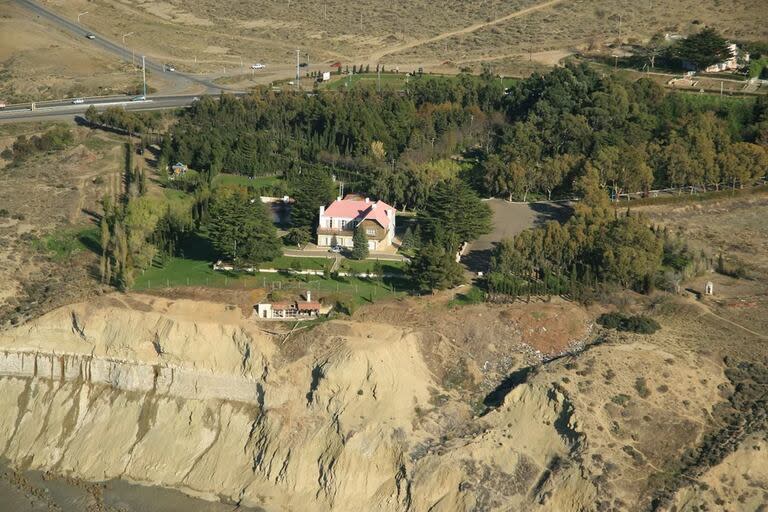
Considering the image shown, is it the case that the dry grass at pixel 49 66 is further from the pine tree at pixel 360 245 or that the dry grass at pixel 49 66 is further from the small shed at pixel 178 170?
the pine tree at pixel 360 245

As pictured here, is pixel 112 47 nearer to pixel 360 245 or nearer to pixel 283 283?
pixel 360 245

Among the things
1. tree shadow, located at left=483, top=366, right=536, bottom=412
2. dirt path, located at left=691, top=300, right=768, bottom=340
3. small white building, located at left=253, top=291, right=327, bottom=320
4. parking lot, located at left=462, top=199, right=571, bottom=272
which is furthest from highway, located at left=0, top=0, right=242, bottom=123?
dirt path, located at left=691, top=300, right=768, bottom=340

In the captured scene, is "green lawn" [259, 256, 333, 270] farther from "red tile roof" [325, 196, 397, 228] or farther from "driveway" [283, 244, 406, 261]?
"red tile roof" [325, 196, 397, 228]

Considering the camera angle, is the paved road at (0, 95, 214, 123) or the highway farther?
the highway

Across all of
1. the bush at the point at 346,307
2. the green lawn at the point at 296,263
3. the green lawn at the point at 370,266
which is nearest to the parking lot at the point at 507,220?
the green lawn at the point at 370,266

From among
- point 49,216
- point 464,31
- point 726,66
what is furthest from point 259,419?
point 464,31

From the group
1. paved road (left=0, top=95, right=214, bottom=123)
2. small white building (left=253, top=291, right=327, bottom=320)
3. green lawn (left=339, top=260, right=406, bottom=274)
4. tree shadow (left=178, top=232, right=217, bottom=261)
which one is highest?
paved road (left=0, top=95, right=214, bottom=123)
